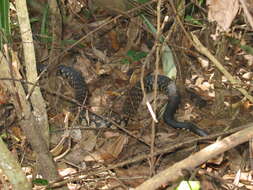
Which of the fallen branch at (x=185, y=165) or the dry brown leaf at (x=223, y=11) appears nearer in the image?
the fallen branch at (x=185, y=165)

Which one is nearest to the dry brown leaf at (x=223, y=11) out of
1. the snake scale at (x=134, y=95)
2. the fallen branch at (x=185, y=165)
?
the fallen branch at (x=185, y=165)

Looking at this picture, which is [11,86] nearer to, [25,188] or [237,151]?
[25,188]

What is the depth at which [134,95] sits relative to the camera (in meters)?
5.20

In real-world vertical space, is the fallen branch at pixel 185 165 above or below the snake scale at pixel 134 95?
above

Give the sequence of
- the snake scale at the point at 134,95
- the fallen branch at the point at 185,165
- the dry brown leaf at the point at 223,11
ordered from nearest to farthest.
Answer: the fallen branch at the point at 185,165 < the dry brown leaf at the point at 223,11 < the snake scale at the point at 134,95

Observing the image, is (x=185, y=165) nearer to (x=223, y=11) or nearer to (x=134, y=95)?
(x=223, y=11)

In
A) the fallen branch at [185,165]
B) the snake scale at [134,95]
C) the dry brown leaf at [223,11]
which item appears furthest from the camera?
the snake scale at [134,95]

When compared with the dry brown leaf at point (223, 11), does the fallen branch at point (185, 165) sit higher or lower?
lower

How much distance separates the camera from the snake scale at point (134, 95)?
186 inches

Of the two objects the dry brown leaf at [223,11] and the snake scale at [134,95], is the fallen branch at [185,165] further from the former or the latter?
the snake scale at [134,95]

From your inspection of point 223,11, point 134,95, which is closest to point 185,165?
point 223,11

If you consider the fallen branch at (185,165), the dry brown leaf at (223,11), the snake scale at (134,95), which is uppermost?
the dry brown leaf at (223,11)

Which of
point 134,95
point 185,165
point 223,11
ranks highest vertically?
point 223,11

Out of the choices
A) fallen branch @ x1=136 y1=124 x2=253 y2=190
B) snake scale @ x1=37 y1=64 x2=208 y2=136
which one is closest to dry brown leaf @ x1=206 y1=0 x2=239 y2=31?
fallen branch @ x1=136 y1=124 x2=253 y2=190
